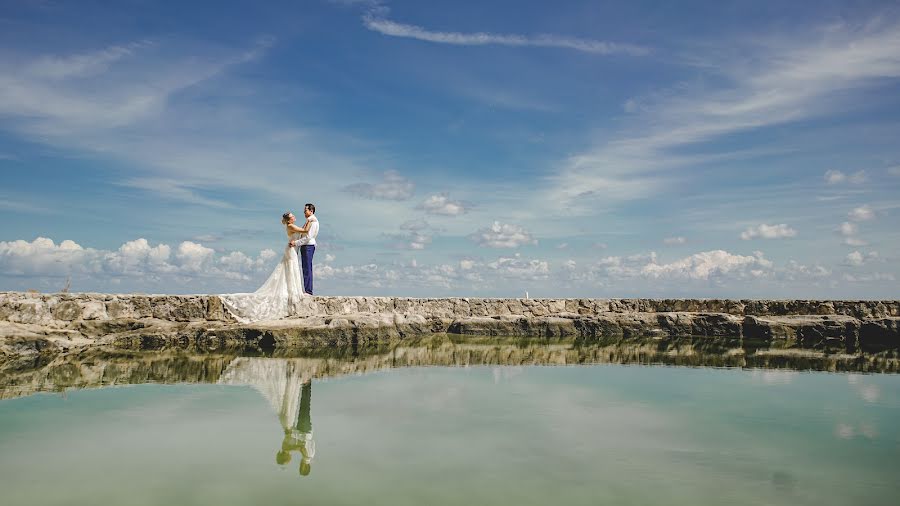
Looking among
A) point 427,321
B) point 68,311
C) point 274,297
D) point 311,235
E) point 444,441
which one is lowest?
point 444,441

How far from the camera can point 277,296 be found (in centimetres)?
1027

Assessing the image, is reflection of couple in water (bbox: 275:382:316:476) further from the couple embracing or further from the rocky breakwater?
the couple embracing

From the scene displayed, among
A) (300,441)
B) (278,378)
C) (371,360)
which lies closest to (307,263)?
(371,360)

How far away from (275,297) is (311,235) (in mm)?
1243

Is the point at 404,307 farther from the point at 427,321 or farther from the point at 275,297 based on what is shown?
the point at 275,297

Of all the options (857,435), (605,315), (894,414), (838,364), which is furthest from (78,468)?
(605,315)

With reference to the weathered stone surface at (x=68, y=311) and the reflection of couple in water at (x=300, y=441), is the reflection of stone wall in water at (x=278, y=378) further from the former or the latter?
the weathered stone surface at (x=68, y=311)

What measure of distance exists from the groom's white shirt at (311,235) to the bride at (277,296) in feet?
0.66

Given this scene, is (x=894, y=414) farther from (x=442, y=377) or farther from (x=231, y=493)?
(x=231, y=493)

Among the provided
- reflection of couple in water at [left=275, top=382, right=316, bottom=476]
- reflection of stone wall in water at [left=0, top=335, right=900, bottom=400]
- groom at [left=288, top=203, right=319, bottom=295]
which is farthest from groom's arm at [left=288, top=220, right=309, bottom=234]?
reflection of couple in water at [left=275, top=382, right=316, bottom=476]

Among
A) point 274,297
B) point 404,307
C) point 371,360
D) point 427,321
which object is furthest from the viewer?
point 404,307

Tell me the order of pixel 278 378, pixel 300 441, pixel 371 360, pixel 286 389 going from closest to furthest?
pixel 300 441 < pixel 286 389 < pixel 278 378 < pixel 371 360

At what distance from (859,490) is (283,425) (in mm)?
3497

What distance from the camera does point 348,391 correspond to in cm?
559
